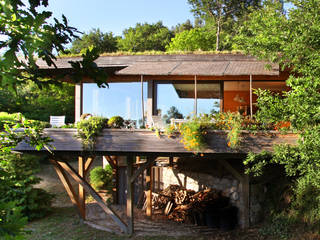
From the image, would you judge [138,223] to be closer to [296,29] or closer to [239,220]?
[239,220]

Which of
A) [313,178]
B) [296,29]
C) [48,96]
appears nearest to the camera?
[313,178]

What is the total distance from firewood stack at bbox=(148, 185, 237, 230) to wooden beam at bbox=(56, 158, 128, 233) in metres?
2.06

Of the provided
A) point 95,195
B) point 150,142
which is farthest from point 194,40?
point 150,142

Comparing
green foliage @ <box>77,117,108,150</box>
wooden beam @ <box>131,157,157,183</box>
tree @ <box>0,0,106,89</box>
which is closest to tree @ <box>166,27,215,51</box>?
wooden beam @ <box>131,157,157,183</box>

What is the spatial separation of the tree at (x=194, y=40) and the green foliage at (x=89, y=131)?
17.5m

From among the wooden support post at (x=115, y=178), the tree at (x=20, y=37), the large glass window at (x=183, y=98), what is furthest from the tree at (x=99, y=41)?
the tree at (x=20, y=37)

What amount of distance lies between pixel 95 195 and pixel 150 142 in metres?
2.91

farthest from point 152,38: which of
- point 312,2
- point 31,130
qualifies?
point 31,130

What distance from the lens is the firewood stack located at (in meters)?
9.43

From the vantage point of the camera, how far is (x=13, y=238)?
128 centimetres

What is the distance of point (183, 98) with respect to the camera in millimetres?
10258

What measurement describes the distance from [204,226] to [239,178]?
2062mm

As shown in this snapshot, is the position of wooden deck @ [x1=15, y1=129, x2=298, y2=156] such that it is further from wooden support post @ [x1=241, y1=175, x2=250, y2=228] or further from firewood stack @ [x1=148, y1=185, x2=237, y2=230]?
firewood stack @ [x1=148, y1=185, x2=237, y2=230]

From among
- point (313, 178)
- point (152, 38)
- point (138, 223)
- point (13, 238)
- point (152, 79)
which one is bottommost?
point (138, 223)
